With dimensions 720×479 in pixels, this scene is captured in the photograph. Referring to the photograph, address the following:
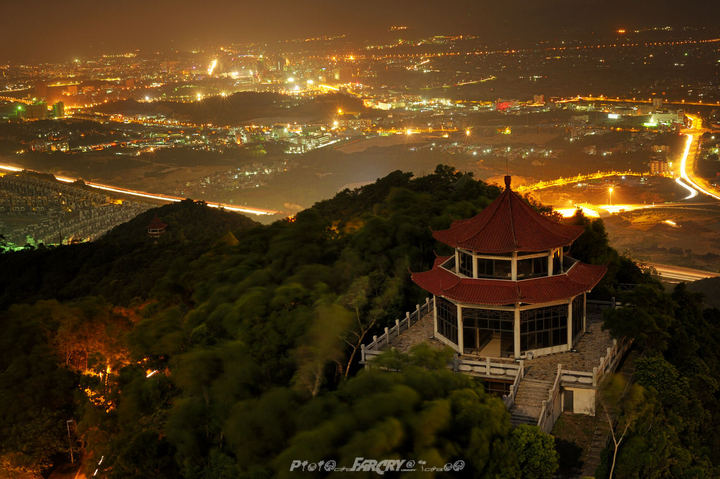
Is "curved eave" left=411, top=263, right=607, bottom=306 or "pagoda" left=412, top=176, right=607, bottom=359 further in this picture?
"pagoda" left=412, top=176, right=607, bottom=359

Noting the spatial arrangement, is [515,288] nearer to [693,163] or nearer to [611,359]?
[611,359]

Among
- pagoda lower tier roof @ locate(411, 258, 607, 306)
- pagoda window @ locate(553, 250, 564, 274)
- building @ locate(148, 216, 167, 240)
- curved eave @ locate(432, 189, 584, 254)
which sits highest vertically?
curved eave @ locate(432, 189, 584, 254)

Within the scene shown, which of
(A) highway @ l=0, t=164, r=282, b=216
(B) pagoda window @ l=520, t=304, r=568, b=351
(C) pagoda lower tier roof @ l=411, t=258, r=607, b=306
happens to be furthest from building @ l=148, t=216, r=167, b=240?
(B) pagoda window @ l=520, t=304, r=568, b=351

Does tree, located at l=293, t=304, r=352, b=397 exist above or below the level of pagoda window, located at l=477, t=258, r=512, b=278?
below

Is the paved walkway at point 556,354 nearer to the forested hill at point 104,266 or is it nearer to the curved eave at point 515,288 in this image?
the curved eave at point 515,288

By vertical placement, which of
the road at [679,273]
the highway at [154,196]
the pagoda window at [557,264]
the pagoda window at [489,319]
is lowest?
the highway at [154,196]

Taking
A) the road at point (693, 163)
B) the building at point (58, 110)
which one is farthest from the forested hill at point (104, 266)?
the building at point (58, 110)

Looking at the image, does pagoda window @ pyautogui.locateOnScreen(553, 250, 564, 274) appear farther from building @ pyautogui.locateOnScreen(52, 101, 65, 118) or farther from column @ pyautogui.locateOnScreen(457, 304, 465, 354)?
building @ pyautogui.locateOnScreen(52, 101, 65, 118)
